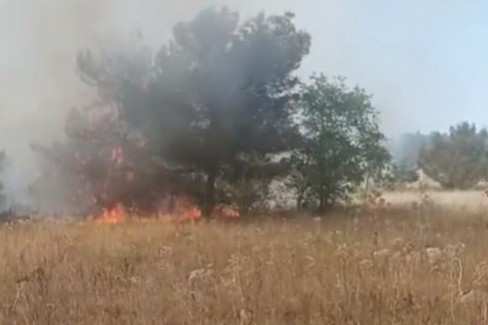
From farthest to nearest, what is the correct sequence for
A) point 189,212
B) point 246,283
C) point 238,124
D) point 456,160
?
point 456,160, point 189,212, point 238,124, point 246,283

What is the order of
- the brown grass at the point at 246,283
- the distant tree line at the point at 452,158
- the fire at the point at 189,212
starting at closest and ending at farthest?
the brown grass at the point at 246,283, the fire at the point at 189,212, the distant tree line at the point at 452,158

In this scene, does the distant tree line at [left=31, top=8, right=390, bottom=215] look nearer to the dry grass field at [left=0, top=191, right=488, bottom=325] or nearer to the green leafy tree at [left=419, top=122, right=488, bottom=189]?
the dry grass field at [left=0, top=191, right=488, bottom=325]

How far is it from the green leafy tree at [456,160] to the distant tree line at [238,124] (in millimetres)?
10566

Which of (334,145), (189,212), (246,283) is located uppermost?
(334,145)

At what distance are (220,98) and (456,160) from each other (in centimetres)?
1459

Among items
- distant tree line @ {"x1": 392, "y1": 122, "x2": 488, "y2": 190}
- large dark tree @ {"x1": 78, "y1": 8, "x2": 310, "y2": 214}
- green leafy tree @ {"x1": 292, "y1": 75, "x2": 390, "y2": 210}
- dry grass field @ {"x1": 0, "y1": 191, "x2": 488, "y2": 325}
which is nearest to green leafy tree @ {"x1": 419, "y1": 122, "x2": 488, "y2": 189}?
distant tree line @ {"x1": 392, "y1": 122, "x2": 488, "y2": 190}

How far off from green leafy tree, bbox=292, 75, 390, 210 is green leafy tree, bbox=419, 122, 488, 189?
1003cm

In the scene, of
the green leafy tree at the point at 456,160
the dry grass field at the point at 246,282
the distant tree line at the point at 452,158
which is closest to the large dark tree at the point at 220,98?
the dry grass field at the point at 246,282

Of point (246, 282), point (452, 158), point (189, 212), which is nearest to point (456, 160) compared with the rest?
point (452, 158)

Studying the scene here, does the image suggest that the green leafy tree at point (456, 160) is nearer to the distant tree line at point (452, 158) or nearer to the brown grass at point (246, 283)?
the distant tree line at point (452, 158)

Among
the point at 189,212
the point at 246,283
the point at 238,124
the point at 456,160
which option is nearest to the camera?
the point at 246,283

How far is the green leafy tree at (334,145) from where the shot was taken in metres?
14.0

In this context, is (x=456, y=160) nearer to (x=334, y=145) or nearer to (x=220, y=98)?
(x=334, y=145)

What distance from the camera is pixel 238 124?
13.4 meters
